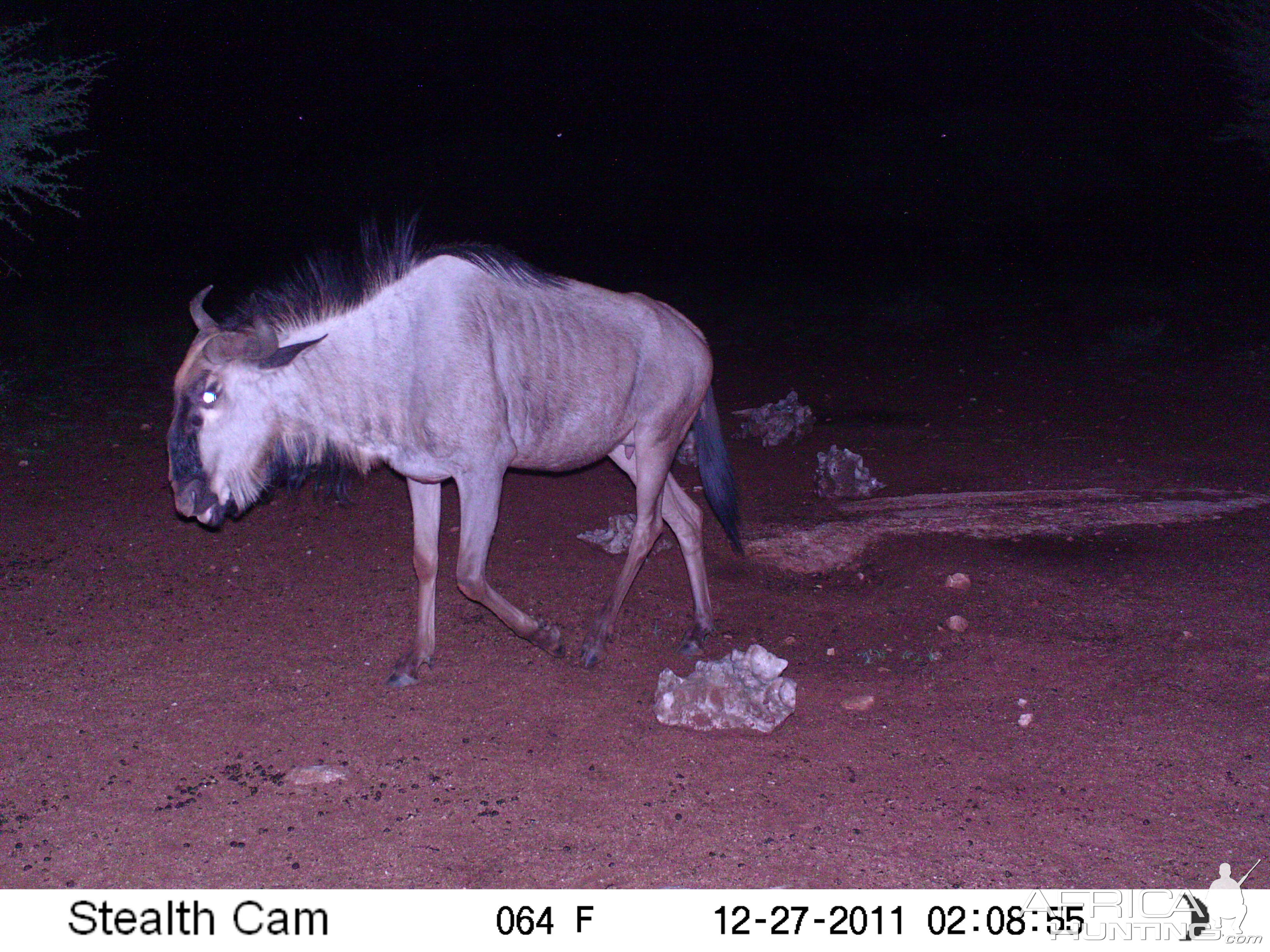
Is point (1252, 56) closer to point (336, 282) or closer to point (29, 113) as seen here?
point (336, 282)

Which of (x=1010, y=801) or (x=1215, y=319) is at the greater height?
(x=1010, y=801)

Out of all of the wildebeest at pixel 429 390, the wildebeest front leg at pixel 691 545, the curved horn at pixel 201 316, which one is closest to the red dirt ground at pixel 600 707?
the wildebeest front leg at pixel 691 545

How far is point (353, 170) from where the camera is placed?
32531 mm

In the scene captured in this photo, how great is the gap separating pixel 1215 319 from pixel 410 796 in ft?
48.9

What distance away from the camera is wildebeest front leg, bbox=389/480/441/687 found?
4816 mm

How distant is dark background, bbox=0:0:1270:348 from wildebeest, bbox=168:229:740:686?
13.6 meters

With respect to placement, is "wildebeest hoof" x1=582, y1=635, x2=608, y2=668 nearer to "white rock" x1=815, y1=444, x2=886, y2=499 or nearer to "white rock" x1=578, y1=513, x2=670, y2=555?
"white rock" x1=578, y1=513, x2=670, y2=555

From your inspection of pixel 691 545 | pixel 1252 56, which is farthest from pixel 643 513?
pixel 1252 56

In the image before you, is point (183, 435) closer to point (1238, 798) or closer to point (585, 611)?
point (585, 611)

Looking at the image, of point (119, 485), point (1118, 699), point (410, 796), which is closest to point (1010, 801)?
point (1118, 699)

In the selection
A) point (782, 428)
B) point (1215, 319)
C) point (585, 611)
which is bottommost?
point (1215, 319)

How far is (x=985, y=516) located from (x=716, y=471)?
78.0 inches

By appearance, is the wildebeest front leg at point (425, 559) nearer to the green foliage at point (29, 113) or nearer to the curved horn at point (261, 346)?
the curved horn at point (261, 346)

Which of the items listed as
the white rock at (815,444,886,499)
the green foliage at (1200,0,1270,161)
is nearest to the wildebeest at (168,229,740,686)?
the white rock at (815,444,886,499)
